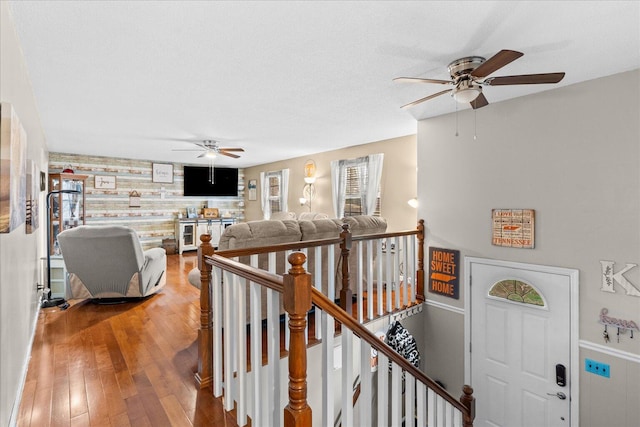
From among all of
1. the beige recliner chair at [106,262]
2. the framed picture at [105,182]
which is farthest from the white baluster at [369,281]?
the framed picture at [105,182]

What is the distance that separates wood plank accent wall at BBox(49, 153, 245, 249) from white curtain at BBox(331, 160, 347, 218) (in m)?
4.33

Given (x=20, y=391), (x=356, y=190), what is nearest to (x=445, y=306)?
(x=356, y=190)

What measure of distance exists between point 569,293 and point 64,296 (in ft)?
18.9

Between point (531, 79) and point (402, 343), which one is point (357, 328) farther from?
point (402, 343)

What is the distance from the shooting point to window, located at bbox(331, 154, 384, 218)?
18.5 ft

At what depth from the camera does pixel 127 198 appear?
307 inches

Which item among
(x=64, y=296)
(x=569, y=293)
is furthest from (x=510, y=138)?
(x=64, y=296)

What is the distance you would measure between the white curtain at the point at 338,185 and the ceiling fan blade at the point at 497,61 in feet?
13.3

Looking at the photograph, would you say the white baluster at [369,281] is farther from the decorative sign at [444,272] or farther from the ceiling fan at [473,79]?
the ceiling fan at [473,79]

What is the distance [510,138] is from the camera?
11.1 feet

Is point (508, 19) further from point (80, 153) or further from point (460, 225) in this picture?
point (80, 153)

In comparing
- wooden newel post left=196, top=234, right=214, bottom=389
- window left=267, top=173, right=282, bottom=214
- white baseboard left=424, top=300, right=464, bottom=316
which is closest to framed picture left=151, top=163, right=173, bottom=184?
window left=267, top=173, right=282, bottom=214

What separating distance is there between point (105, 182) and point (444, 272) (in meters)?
7.55

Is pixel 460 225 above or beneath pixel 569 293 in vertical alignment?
above
